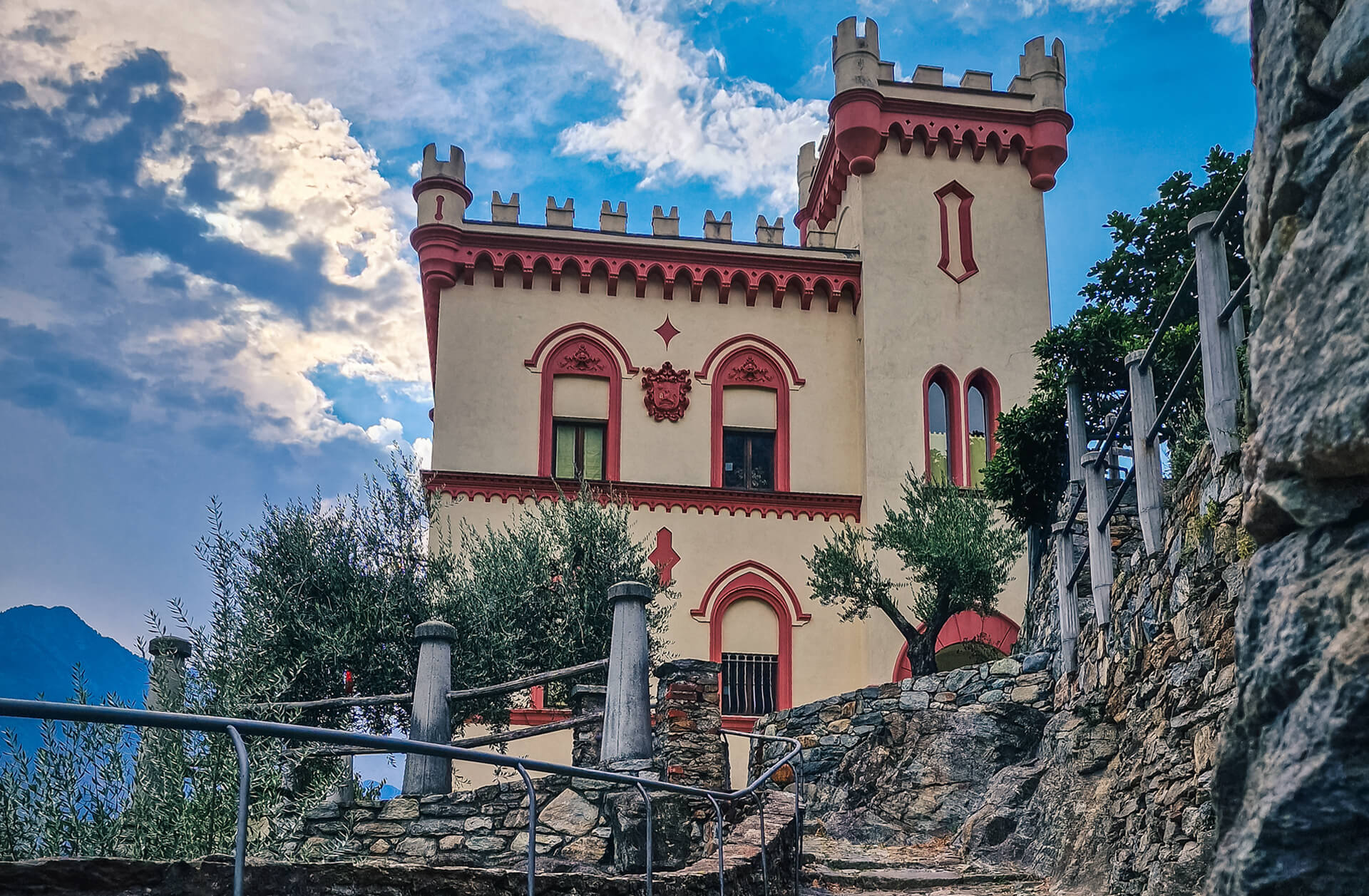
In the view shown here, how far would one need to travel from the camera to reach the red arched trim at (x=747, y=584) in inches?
844

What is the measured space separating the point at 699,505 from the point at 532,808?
17.1 metres

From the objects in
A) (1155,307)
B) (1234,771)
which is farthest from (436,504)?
(1234,771)

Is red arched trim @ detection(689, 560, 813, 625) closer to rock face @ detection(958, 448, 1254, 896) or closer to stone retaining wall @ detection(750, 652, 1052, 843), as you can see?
stone retaining wall @ detection(750, 652, 1052, 843)

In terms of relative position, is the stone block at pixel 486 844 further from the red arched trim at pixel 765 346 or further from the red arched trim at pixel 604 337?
the red arched trim at pixel 765 346

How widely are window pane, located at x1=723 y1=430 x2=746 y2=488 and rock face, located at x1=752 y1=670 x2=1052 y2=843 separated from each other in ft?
25.9

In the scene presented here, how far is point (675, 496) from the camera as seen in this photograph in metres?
21.9

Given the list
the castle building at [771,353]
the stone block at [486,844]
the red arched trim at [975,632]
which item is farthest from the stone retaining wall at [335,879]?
the castle building at [771,353]

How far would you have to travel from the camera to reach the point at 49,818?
6.62m

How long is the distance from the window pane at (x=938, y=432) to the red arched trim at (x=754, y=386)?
8.66ft

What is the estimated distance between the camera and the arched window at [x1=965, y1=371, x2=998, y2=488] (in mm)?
22312

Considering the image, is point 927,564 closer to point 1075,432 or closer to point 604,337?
point 1075,432

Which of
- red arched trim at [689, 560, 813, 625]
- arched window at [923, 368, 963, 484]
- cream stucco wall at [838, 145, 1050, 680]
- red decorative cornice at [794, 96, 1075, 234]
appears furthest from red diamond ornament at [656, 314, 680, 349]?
arched window at [923, 368, 963, 484]

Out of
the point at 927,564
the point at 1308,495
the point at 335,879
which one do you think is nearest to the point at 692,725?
the point at 335,879

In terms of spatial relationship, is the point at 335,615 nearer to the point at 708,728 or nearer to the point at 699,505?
the point at 708,728
